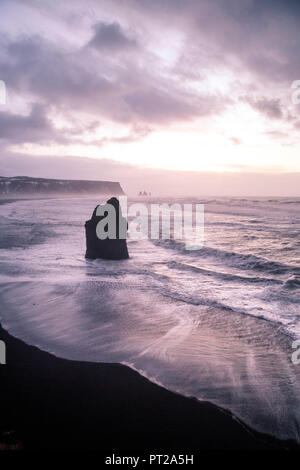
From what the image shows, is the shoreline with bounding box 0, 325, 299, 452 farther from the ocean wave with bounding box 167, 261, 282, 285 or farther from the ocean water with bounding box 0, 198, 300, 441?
the ocean wave with bounding box 167, 261, 282, 285

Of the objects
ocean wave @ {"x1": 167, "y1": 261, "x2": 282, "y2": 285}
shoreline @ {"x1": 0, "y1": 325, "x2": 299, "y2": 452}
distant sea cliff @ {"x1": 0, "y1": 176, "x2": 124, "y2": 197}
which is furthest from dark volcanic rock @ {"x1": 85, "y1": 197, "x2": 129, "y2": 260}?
distant sea cliff @ {"x1": 0, "y1": 176, "x2": 124, "y2": 197}

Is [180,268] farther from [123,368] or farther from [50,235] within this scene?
[50,235]

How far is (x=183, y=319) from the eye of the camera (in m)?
6.25

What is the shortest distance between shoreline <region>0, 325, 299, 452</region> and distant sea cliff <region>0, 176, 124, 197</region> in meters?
117

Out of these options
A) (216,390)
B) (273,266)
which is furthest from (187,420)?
(273,266)

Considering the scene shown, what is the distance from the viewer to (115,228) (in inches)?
463

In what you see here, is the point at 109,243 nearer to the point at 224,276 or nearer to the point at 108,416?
the point at 224,276

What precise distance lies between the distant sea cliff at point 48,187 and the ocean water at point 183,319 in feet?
368

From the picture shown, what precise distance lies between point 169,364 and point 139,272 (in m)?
5.87

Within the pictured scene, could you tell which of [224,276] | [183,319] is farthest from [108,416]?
[224,276]

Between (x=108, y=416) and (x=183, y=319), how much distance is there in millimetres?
3212

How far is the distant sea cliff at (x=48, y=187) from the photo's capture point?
11914cm

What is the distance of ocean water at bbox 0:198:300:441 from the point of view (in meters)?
3.94
